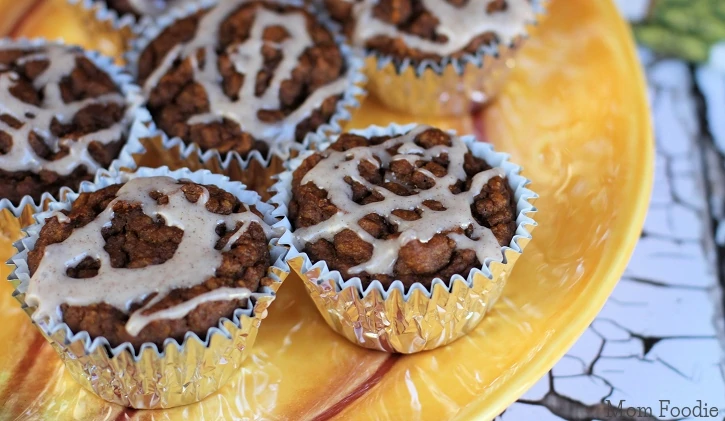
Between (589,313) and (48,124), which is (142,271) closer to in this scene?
(48,124)

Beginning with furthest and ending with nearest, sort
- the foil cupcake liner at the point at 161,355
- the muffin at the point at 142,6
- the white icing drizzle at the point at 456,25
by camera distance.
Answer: the muffin at the point at 142,6
the white icing drizzle at the point at 456,25
the foil cupcake liner at the point at 161,355

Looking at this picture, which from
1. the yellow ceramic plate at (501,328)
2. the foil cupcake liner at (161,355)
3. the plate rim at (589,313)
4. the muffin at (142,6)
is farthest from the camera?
the muffin at (142,6)

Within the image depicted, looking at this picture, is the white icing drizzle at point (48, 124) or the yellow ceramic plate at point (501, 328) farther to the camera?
the white icing drizzle at point (48, 124)

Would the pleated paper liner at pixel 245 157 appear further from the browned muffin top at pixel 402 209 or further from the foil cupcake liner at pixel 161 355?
the foil cupcake liner at pixel 161 355

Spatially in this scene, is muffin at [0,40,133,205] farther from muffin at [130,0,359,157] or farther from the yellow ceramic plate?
the yellow ceramic plate

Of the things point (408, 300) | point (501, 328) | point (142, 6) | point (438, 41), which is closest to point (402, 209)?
point (408, 300)

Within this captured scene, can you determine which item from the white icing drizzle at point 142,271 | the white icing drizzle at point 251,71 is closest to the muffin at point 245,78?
the white icing drizzle at point 251,71

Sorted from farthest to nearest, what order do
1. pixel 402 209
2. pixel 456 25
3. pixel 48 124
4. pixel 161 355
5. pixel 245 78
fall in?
pixel 456 25 < pixel 245 78 < pixel 48 124 < pixel 402 209 < pixel 161 355
